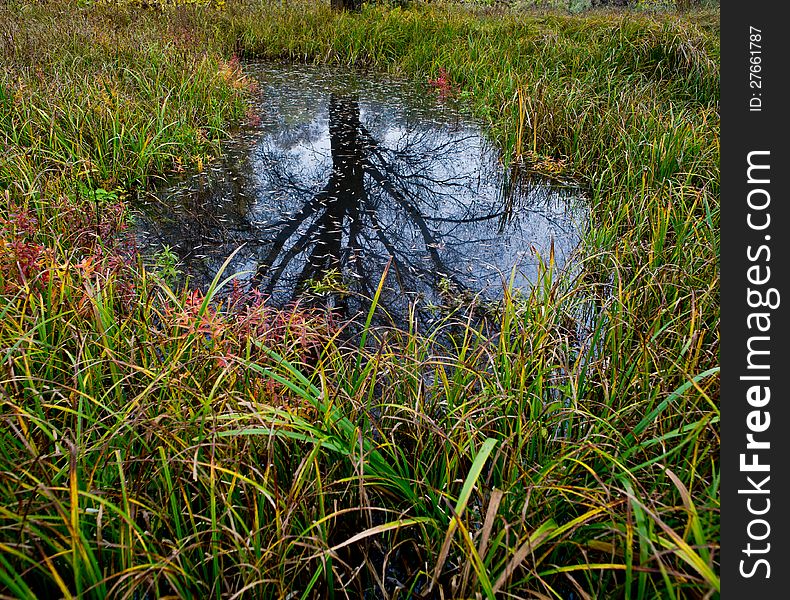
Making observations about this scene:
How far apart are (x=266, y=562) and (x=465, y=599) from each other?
0.49 meters

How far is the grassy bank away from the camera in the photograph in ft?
4.12

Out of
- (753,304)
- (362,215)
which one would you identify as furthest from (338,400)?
(362,215)

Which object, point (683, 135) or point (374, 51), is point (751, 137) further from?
point (374, 51)

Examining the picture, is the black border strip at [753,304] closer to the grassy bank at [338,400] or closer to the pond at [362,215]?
the grassy bank at [338,400]

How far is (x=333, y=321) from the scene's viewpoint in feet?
8.87

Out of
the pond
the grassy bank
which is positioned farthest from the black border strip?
the pond

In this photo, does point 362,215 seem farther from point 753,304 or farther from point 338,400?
point 753,304

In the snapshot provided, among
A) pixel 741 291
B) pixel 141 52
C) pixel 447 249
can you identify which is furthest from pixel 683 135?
pixel 141 52

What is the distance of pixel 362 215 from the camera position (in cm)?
409

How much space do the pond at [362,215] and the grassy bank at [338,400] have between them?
A: 30 cm

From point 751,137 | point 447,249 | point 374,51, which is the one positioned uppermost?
point 374,51

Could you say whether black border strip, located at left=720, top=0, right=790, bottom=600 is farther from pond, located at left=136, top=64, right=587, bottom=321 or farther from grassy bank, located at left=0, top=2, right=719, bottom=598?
pond, located at left=136, top=64, right=587, bottom=321

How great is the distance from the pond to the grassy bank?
11.6 inches

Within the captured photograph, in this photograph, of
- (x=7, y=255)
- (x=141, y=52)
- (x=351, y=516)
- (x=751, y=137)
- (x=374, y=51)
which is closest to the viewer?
(x=751, y=137)
